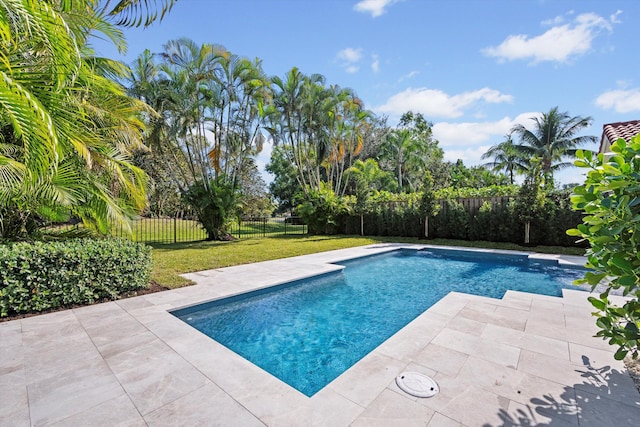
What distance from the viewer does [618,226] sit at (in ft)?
4.73

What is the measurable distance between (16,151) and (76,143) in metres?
1.48

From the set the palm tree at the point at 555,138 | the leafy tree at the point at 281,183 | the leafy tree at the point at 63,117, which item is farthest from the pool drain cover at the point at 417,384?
the leafy tree at the point at 281,183

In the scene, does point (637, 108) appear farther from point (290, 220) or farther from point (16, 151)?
point (290, 220)

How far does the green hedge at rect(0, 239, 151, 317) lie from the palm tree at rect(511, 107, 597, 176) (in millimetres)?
23154

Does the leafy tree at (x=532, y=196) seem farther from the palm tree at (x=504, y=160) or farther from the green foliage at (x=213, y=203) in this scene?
the palm tree at (x=504, y=160)

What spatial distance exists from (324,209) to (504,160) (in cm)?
1810

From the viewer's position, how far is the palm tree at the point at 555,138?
18938 mm

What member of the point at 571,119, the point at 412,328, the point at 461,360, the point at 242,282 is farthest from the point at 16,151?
the point at 571,119

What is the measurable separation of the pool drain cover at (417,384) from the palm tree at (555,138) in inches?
854

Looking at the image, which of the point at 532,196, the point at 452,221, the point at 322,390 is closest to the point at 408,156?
the point at 452,221

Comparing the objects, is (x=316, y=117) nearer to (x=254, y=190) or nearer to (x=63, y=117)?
(x=254, y=190)

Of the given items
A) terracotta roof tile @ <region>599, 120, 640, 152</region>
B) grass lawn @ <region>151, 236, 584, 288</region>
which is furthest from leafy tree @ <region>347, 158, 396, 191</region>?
terracotta roof tile @ <region>599, 120, 640, 152</region>

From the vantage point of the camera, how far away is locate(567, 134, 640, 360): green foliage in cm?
143

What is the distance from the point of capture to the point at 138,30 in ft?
13.3
